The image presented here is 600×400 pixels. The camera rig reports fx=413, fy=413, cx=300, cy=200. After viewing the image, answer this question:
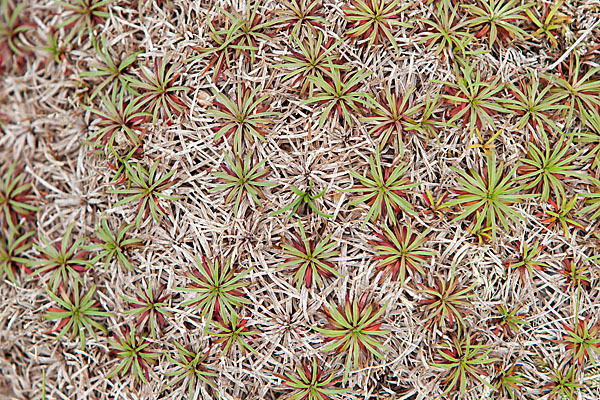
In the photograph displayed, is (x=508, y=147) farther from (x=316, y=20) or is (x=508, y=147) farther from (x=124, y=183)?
(x=124, y=183)

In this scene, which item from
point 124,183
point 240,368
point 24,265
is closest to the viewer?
point 240,368

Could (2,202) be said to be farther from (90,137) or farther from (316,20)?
(316,20)

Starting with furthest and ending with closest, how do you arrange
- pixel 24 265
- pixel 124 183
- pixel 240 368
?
pixel 24 265 < pixel 124 183 < pixel 240 368

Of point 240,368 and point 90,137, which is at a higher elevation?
point 90,137

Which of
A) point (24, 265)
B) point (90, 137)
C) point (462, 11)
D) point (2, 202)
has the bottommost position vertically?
point (24, 265)

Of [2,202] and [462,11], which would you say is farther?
[2,202]

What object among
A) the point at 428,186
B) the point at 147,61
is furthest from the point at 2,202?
the point at 428,186
